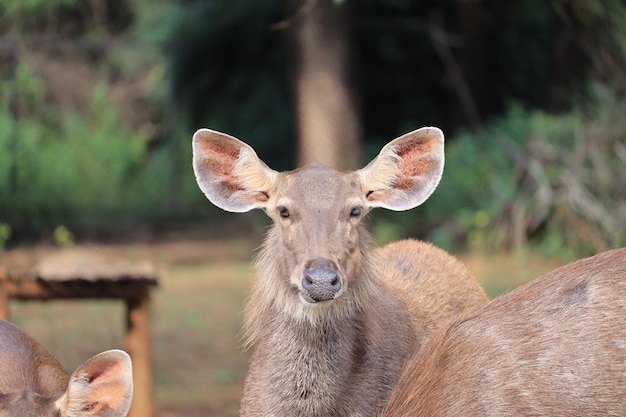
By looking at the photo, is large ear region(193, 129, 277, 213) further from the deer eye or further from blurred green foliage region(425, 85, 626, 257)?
blurred green foliage region(425, 85, 626, 257)

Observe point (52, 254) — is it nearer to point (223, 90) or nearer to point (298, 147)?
point (298, 147)

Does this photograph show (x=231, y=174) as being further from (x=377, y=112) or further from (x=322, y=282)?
(x=377, y=112)

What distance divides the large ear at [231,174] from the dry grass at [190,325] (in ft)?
14.2

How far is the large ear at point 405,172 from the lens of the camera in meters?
5.30

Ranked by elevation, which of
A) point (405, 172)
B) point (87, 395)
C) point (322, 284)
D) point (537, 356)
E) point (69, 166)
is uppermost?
point (69, 166)

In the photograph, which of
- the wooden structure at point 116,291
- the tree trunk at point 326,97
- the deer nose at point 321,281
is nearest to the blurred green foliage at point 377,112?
the tree trunk at point 326,97

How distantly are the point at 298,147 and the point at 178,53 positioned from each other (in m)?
3.53

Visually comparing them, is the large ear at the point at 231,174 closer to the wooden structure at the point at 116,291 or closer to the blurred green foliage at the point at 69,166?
the wooden structure at the point at 116,291

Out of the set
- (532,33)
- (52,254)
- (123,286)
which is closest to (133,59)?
(532,33)

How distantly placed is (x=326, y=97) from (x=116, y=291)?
634cm

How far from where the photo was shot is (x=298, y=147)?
14.2 m

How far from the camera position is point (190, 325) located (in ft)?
40.0

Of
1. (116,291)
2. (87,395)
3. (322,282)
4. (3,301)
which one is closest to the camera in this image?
(87,395)

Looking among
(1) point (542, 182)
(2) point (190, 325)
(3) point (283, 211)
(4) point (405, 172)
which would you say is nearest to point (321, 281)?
(3) point (283, 211)
